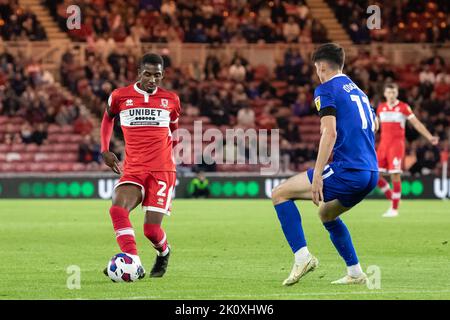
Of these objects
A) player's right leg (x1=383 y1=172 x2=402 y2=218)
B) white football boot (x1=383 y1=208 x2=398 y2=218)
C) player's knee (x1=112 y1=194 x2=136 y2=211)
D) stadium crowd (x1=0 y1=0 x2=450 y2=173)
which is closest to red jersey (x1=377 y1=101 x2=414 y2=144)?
player's right leg (x1=383 y1=172 x2=402 y2=218)

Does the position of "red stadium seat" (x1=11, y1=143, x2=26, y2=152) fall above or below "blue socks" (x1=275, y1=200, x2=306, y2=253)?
below

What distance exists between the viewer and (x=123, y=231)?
416 inches

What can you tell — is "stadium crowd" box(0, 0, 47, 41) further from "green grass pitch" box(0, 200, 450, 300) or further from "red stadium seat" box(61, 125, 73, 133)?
"green grass pitch" box(0, 200, 450, 300)

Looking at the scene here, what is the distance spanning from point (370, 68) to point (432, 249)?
20908mm

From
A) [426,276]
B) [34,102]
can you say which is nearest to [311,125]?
[34,102]

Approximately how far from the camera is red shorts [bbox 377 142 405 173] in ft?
72.4

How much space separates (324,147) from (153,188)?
2098 millimetres

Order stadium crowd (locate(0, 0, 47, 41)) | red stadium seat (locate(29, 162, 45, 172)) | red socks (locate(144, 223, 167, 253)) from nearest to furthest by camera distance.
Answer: red socks (locate(144, 223, 167, 253))
red stadium seat (locate(29, 162, 45, 172))
stadium crowd (locate(0, 0, 47, 41))

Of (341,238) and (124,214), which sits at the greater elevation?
(124,214)

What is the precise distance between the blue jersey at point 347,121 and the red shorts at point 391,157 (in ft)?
40.3

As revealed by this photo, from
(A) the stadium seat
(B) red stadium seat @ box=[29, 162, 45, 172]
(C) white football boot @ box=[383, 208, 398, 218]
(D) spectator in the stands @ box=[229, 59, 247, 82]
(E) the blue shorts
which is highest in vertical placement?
(E) the blue shorts

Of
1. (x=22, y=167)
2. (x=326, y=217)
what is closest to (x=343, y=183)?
(x=326, y=217)

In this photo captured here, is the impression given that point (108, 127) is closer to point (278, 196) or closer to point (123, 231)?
point (123, 231)

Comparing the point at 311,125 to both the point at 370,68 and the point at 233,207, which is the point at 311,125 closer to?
the point at 370,68
